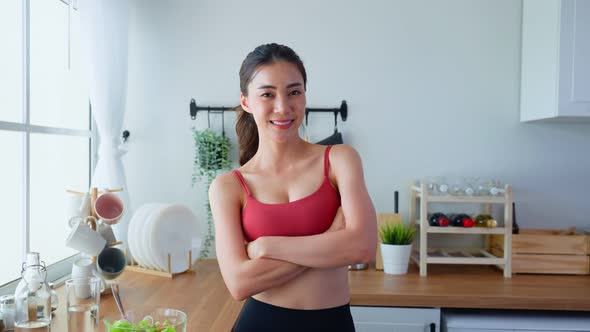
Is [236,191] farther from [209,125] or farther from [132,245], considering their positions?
[209,125]

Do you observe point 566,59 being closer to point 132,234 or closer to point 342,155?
point 342,155

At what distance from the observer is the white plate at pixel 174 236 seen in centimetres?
217

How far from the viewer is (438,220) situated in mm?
2301

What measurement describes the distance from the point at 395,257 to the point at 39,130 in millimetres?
1610

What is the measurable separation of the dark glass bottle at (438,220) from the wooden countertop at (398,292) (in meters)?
0.23

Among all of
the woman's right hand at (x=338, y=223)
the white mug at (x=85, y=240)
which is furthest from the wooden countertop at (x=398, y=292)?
the woman's right hand at (x=338, y=223)

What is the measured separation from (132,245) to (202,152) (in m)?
0.56

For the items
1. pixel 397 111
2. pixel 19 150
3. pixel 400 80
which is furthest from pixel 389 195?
pixel 19 150

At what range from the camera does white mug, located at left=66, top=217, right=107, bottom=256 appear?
1761 mm

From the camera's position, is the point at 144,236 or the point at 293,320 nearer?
the point at 293,320

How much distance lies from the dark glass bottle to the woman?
106 cm

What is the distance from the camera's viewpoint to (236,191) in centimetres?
135

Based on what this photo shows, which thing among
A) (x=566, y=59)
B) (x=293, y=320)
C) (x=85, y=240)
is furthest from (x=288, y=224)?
(x=566, y=59)

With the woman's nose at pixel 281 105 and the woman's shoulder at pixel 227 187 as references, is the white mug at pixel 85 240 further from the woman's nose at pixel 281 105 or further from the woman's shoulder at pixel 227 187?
the woman's nose at pixel 281 105
